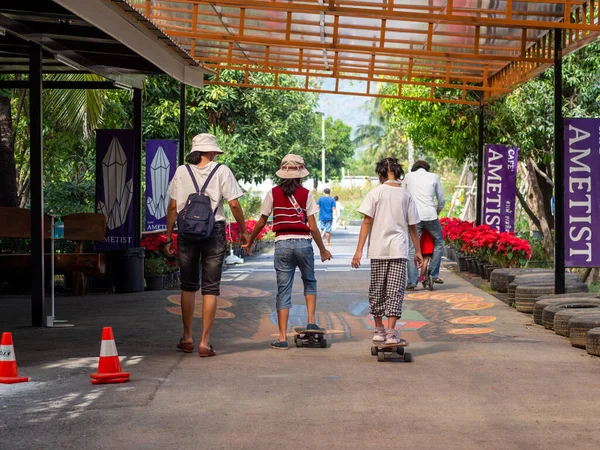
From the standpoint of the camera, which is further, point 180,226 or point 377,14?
point 377,14

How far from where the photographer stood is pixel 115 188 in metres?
16.4

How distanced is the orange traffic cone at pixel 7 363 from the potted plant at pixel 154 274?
325 inches

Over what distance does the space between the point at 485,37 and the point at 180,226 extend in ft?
23.3

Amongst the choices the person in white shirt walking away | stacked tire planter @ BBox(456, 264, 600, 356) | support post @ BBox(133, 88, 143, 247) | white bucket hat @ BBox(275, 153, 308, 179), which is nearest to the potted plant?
support post @ BBox(133, 88, 143, 247)

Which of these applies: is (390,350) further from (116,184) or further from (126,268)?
(116,184)

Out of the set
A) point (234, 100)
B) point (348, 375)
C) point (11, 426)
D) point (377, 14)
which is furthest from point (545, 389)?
point (234, 100)

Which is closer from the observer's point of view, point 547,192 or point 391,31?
point 391,31

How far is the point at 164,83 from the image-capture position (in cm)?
2541

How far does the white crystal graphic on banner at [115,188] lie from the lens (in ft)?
53.5

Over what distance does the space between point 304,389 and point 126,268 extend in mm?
8287

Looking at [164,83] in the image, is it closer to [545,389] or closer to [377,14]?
[377,14]

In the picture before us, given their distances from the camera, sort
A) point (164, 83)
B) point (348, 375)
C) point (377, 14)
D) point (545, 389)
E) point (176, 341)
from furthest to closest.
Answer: point (164, 83) → point (377, 14) → point (176, 341) → point (348, 375) → point (545, 389)

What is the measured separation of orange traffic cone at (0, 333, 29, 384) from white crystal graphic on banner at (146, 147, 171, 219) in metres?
9.27

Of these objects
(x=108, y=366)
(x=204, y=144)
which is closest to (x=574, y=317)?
(x=204, y=144)
